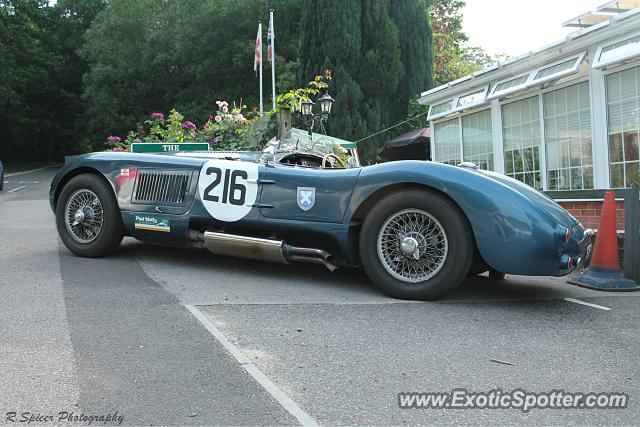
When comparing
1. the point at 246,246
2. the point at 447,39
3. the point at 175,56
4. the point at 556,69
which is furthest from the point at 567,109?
the point at 175,56

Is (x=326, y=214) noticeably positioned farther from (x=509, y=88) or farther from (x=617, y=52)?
(x=509, y=88)

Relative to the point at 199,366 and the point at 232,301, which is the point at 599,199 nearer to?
the point at 232,301

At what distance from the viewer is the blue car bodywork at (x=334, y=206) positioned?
13.6 feet

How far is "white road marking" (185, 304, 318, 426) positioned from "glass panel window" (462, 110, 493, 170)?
335 inches

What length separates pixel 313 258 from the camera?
4801 mm

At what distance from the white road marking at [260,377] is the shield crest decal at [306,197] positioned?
1416mm

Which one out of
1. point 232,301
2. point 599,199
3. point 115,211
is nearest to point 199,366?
point 232,301

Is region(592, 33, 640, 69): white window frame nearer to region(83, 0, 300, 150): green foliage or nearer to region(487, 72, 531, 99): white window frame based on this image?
region(487, 72, 531, 99): white window frame

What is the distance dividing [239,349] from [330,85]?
21.2 metres

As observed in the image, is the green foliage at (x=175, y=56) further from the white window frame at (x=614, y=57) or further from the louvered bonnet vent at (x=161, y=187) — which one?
the louvered bonnet vent at (x=161, y=187)

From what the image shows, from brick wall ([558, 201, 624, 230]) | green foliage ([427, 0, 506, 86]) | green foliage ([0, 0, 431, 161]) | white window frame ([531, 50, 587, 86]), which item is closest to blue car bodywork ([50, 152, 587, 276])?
brick wall ([558, 201, 624, 230])

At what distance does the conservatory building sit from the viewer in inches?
300

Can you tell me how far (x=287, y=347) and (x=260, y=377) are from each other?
0.46m

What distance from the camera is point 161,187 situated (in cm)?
541
